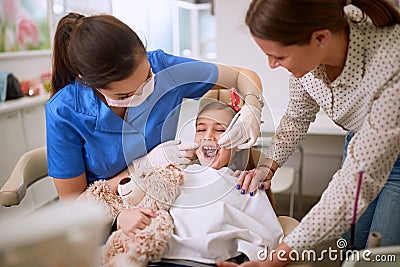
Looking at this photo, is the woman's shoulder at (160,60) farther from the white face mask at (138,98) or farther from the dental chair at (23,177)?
the dental chair at (23,177)

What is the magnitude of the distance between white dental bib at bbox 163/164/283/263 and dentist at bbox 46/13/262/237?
0.08 metres

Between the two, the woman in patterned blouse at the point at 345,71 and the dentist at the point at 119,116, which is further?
the dentist at the point at 119,116

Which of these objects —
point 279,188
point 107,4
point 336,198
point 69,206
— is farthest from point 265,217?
point 107,4

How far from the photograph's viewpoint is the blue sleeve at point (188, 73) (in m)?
1.11

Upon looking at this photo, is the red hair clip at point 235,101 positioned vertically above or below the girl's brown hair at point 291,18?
below

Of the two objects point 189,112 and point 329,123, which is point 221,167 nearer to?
point 189,112

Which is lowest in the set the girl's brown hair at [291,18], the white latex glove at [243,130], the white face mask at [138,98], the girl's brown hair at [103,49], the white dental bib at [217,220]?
the white dental bib at [217,220]

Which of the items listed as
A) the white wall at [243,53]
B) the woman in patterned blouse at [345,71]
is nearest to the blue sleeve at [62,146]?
the woman in patterned blouse at [345,71]

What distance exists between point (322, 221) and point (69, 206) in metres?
0.50

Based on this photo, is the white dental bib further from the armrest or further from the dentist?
the armrest

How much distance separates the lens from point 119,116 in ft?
3.43

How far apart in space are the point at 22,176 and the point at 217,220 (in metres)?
0.76

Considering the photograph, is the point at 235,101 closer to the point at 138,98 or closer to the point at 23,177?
the point at 138,98

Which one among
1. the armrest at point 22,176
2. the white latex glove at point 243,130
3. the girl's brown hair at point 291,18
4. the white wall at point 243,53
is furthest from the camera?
the white wall at point 243,53
